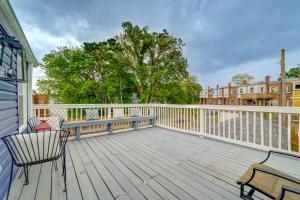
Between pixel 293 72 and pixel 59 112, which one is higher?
pixel 293 72

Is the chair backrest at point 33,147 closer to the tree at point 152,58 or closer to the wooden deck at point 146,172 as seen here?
the wooden deck at point 146,172

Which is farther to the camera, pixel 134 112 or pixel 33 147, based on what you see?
pixel 134 112

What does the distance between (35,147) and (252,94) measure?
27.8m

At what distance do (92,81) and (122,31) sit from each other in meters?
4.67

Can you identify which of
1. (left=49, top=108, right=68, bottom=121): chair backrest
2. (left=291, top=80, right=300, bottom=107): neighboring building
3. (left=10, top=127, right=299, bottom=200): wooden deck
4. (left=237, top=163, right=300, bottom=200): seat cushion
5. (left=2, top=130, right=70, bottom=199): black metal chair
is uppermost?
(left=291, top=80, right=300, bottom=107): neighboring building

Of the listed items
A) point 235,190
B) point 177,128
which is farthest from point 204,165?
point 177,128

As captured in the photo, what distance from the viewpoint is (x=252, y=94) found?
22.5 metres

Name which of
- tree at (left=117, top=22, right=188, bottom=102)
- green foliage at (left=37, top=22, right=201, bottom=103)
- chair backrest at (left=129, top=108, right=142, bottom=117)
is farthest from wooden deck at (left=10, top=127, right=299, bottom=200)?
green foliage at (left=37, top=22, right=201, bottom=103)

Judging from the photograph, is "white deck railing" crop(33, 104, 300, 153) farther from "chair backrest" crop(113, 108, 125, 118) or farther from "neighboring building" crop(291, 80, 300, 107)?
"neighboring building" crop(291, 80, 300, 107)

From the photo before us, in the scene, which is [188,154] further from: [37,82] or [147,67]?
[37,82]

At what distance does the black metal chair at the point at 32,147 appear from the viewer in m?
1.58

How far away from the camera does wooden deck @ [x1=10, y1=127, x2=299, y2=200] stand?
1.73 m

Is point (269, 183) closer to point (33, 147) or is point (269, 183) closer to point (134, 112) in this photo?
point (33, 147)

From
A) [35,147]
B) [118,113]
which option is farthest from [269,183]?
[118,113]
